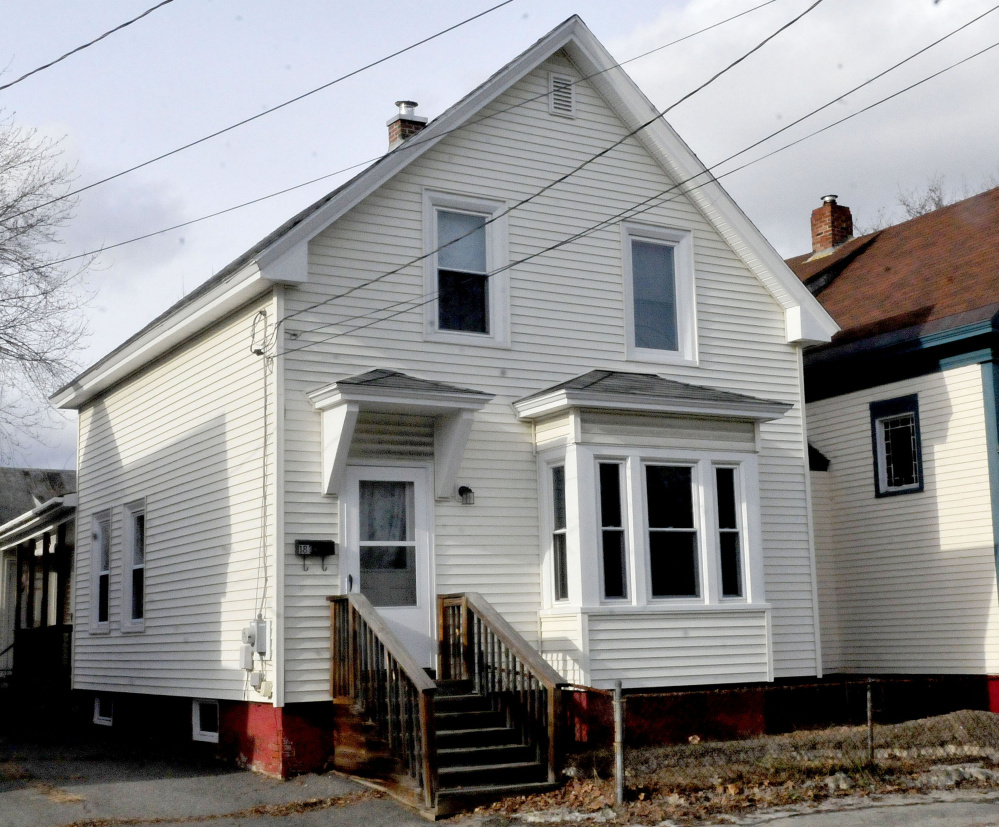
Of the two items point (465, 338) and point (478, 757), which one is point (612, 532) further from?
point (478, 757)

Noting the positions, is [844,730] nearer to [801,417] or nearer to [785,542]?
[785,542]

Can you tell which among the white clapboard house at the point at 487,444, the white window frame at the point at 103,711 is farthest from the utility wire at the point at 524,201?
the white window frame at the point at 103,711

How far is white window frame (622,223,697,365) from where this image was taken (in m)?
15.0

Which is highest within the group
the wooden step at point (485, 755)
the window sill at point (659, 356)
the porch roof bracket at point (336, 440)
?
the window sill at point (659, 356)

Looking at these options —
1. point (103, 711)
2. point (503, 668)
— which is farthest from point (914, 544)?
point (103, 711)

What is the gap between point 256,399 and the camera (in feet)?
42.5

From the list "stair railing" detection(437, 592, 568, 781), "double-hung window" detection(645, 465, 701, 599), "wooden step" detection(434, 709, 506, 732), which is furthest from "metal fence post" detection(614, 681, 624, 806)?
"double-hung window" detection(645, 465, 701, 599)

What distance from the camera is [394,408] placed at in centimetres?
1259

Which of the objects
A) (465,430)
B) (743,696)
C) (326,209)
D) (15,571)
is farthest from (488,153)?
(15,571)

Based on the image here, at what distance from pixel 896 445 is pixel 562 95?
6803mm

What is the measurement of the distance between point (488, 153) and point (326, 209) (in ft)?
8.17

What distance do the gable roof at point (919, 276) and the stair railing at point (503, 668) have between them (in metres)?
7.65

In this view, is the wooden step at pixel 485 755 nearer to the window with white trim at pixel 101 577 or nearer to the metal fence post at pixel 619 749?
the metal fence post at pixel 619 749

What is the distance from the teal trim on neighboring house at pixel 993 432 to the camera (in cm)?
1555
